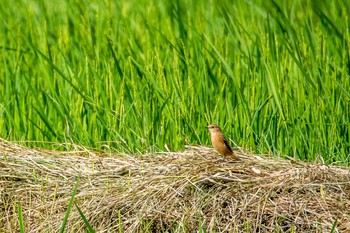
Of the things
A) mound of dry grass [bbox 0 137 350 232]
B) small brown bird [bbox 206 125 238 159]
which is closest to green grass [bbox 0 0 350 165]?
small brown bird [bbox 206 125 238 159]

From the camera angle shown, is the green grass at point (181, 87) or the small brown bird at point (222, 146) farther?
the green grass at point (181, 87)

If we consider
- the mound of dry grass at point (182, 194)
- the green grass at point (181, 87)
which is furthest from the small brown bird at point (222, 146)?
the green grass at point (181, 87)

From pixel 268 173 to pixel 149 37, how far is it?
10.4 feet

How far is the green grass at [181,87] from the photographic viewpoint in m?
5.95

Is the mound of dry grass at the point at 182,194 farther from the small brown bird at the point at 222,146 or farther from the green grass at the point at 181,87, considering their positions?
the green grass at the point at 181,87

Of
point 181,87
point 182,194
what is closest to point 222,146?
point 182,194

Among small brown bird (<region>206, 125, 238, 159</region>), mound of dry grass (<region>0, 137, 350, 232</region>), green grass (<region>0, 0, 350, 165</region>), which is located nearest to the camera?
mound of dry grass (<region>0, 137, 350, 232</region>)

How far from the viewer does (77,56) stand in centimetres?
727

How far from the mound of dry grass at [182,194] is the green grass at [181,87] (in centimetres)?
56

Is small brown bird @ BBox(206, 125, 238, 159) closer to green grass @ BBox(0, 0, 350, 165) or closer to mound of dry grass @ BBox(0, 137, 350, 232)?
mound of dry grass @ BBox(0, 137, 350, 232)

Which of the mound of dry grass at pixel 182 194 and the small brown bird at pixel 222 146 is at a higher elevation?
the small brown bird at pixel 222 146

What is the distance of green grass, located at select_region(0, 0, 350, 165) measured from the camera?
5.95 metres

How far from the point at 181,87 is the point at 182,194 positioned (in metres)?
1.66

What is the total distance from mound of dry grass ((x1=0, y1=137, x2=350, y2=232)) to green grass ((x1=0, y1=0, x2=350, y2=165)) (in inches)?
22.2
